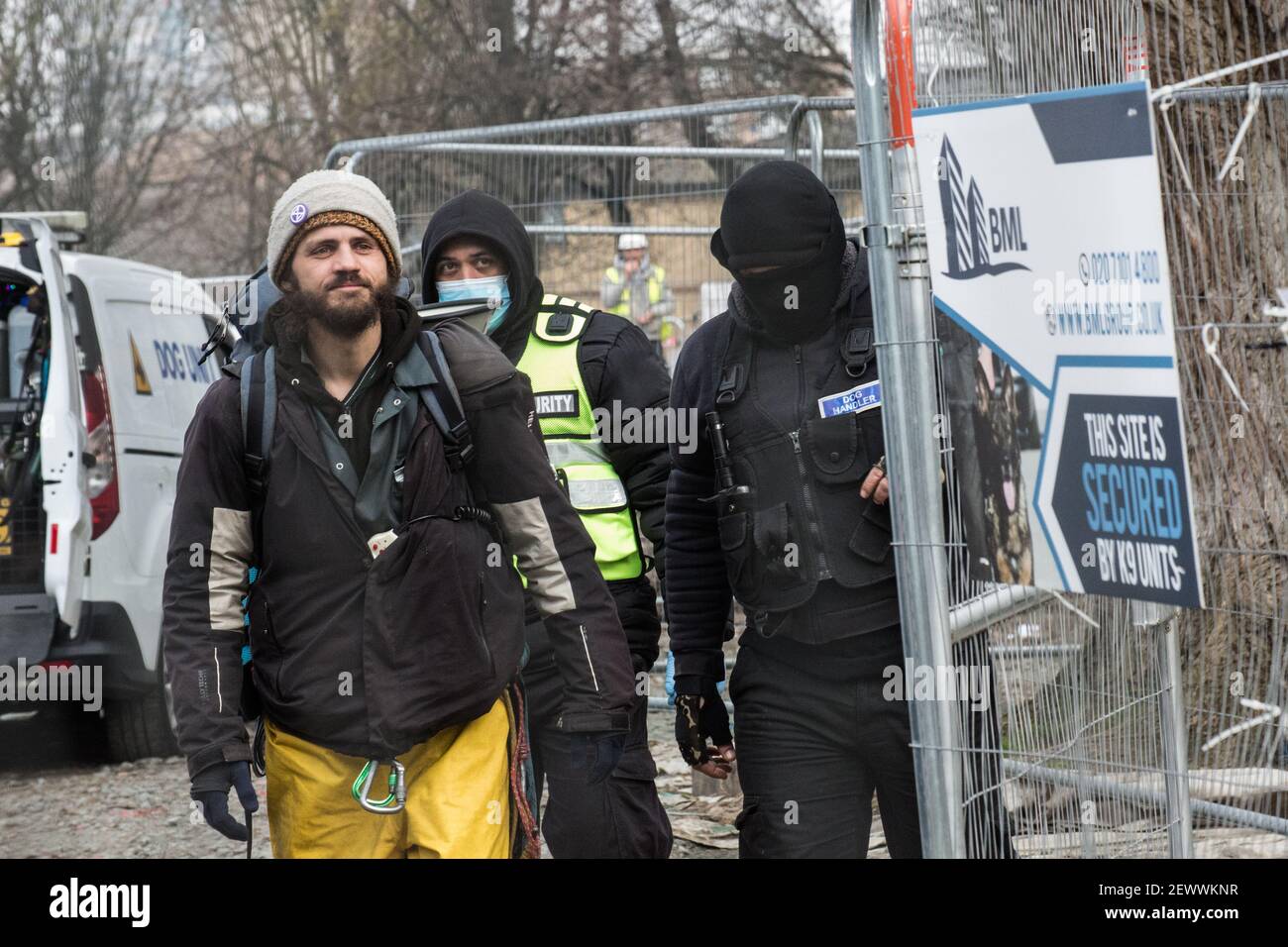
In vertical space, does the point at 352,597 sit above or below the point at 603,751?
above

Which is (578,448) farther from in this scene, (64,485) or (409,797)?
(64,485)

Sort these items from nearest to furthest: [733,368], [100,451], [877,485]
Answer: [877,485] < [733,368] < [100,451]

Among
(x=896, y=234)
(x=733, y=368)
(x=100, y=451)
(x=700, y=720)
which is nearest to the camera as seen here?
(x=896, y=234)

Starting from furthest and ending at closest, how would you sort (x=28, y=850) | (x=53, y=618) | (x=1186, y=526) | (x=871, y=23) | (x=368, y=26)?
(x=368, y=26)
(x=53, y=618)
(x=28, y=850)
(x=871, y=23)
(x=1186, y=526)

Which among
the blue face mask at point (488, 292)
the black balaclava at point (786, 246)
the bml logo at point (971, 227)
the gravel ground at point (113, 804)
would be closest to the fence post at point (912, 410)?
the bml logo at point (971, 227)

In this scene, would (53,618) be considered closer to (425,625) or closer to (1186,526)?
(425,625)

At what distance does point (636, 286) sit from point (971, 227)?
17.2 feet

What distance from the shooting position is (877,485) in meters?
3.71

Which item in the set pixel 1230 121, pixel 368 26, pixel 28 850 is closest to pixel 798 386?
pixel 1230 121

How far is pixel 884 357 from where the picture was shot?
3312 millimetres

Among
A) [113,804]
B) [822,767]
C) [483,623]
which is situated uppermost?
[483,623]

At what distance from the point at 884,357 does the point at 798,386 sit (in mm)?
605

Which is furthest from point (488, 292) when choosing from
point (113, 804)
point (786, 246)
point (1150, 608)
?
point (113, 804)

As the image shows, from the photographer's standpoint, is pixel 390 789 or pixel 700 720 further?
pixel 700 720
